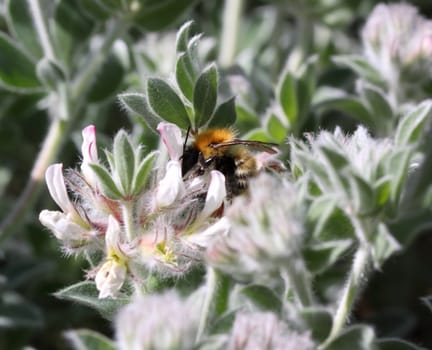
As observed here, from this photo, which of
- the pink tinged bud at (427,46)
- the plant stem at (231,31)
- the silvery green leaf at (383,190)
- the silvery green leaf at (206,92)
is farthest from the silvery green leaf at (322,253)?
the plant stem at (231,31)

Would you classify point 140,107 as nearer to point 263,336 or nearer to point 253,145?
point 253,145

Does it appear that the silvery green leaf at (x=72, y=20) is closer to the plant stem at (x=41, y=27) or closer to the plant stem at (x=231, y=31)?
the plant stem at (x=41, y=27)

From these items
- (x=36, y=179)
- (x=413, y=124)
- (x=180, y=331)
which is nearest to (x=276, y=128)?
(x=413, y=124)

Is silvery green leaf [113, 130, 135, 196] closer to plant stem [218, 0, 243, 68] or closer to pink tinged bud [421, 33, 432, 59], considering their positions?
pink tinged bud [421, 33, 432, 59]

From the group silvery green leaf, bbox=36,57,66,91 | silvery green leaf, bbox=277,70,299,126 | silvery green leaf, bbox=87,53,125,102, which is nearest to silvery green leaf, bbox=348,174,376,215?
silvery green leaf, bbox=277,70,299,126

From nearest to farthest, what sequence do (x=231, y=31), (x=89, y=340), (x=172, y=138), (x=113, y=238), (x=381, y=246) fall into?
(x=89, y=340)
(x=381, y=246)
(x=113, y=238)
(x=172, y=138)
(x=231, y=31)

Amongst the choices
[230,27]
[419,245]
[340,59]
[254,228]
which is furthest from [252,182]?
[419,245]

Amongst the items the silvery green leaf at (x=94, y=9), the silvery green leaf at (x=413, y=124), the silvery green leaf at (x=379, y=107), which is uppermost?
the silvery green leaf at (x=94, y=9)
